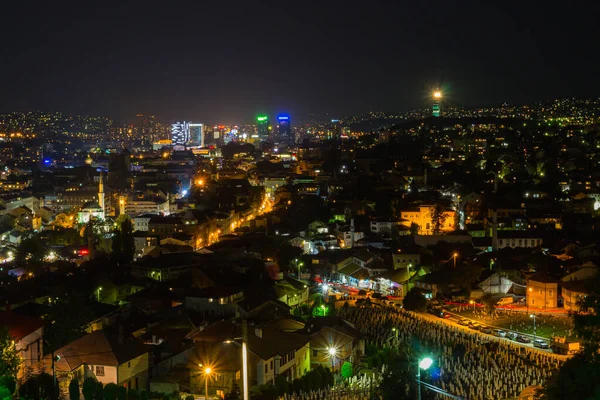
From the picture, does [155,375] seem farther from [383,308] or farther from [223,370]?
[383,308]

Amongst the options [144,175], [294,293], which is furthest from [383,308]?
[144,175]

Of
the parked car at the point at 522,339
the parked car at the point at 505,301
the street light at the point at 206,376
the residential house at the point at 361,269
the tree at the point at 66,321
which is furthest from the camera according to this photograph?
the residential house at the point at 361,269

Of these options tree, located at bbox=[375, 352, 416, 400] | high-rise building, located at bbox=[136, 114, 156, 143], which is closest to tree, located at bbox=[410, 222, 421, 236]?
tree, located at bbox=[375, 352, 416, 400]

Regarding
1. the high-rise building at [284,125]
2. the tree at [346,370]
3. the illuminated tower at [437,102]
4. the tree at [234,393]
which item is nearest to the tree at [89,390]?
the tree at [234,393]

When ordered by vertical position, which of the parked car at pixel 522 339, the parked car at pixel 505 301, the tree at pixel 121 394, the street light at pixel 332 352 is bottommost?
the parked car at pixel 522 339

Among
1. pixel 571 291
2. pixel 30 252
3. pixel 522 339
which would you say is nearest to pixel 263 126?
pixel 30 252

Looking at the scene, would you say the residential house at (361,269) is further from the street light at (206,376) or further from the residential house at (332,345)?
the street light at (206,376)

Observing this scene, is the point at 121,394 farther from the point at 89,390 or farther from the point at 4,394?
the point at 4,394
